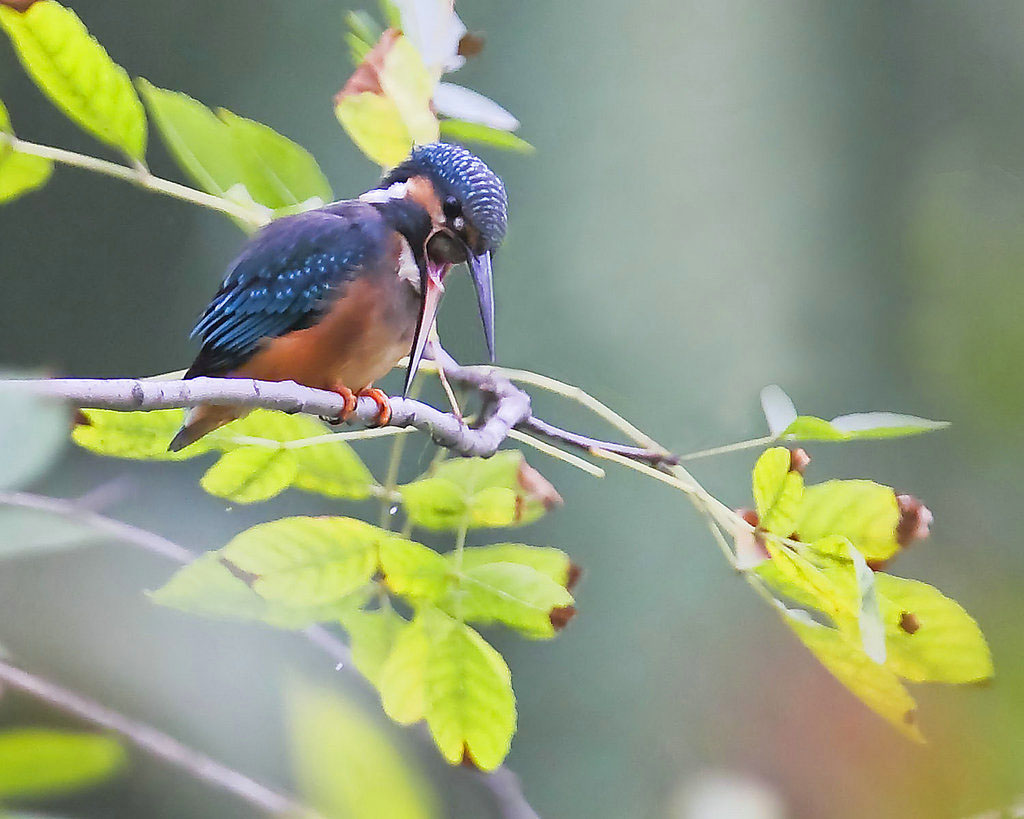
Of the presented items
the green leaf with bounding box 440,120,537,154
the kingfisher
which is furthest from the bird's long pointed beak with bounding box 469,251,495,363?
the green leaf with bounding box 440,120,537,154

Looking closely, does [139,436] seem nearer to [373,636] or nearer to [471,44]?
[373,636]

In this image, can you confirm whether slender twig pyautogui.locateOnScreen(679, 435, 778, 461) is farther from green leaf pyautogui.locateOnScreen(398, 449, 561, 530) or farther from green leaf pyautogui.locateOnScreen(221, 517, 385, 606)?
green leaf pyautogui.locateOnScreen(221, 517, 385, 606)

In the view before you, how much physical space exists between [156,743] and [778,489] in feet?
1.17

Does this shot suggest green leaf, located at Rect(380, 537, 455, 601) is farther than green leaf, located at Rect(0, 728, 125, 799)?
Yes

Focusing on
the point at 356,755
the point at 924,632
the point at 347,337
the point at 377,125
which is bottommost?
the point at 356,755

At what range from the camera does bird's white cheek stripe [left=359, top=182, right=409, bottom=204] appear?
0.54 m

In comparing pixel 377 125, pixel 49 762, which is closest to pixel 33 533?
pixel 49 762

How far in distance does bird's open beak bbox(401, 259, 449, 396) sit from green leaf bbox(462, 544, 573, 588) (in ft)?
0.34

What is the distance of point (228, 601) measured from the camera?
19.9 inches

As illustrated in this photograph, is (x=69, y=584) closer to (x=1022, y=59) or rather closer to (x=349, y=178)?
(x=349, y=178)

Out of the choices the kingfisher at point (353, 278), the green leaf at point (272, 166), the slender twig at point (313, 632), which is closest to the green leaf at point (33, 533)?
the slender twig at point (313, 632)

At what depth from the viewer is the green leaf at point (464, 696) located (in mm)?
492

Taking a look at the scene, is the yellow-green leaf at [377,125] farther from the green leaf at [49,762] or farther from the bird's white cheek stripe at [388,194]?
the green leaf at [49,762]

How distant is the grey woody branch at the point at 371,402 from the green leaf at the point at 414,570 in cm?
6
